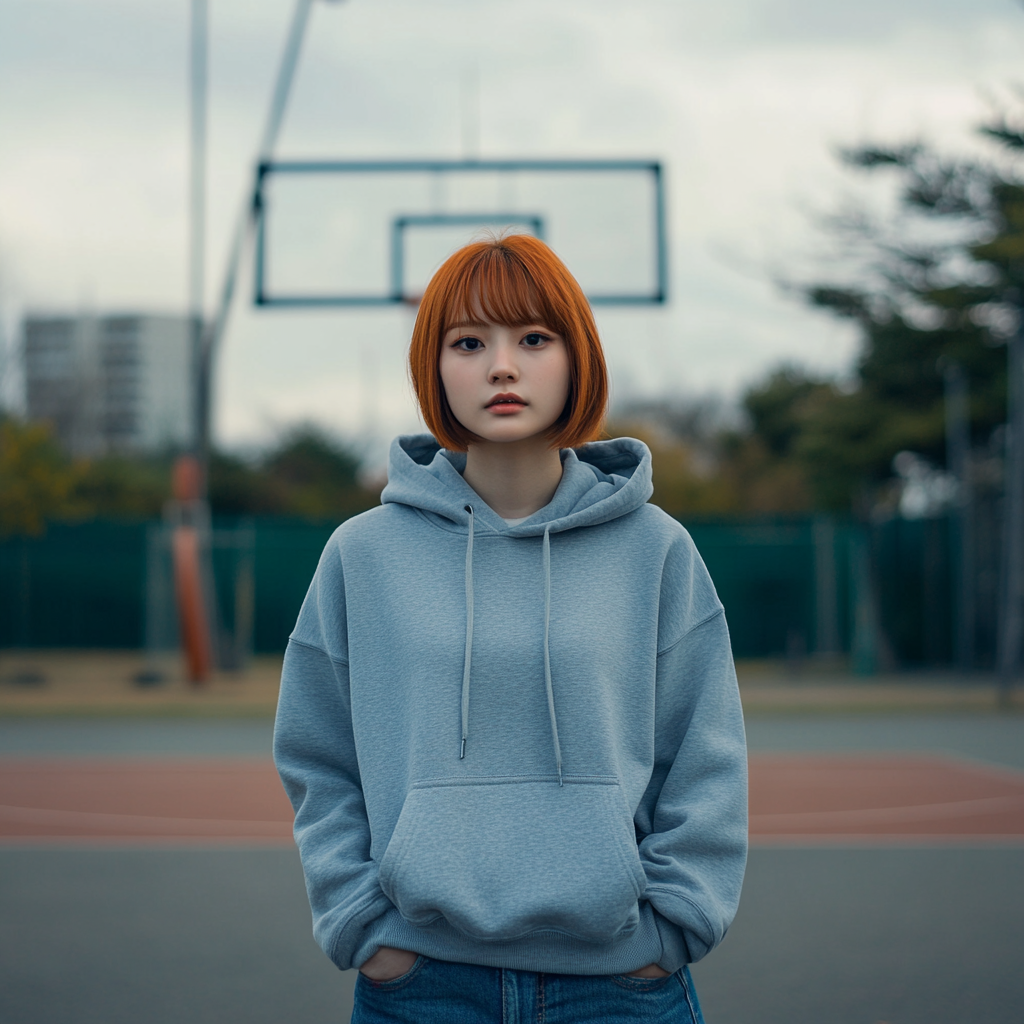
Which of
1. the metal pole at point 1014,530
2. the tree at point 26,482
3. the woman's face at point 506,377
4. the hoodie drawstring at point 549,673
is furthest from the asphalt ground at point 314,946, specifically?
the tree at point 26,482

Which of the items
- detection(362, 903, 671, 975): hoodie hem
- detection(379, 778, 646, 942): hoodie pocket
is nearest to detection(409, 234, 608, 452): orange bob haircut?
detection(379, 778, 646, 942): hoodie pocket

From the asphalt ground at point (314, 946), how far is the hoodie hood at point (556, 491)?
2.83 metres

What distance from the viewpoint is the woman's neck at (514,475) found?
6.24 feet

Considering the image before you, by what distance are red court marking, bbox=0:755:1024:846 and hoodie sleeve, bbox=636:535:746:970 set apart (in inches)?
238

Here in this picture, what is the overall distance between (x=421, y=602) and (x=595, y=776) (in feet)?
1.05

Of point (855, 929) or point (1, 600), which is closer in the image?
point (855, 929)

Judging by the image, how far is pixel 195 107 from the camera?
59.3 feet

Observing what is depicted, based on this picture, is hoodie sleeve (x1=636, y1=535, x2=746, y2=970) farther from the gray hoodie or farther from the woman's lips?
the woman's lips

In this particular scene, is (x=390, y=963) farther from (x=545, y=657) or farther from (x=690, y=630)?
(x=690, y=630)

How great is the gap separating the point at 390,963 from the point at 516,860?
226 millimetres

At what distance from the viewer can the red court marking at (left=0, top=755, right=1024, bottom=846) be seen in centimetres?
788

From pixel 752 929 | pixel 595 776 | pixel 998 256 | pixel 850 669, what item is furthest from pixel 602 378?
pixel 850 669

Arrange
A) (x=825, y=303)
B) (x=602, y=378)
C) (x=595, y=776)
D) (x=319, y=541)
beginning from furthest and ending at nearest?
(x=319, y=541) → (x=825, y=303) → (x=602, y=378) → (x=595, y=776)

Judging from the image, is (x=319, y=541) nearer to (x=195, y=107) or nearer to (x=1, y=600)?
(x=1, y=600)
